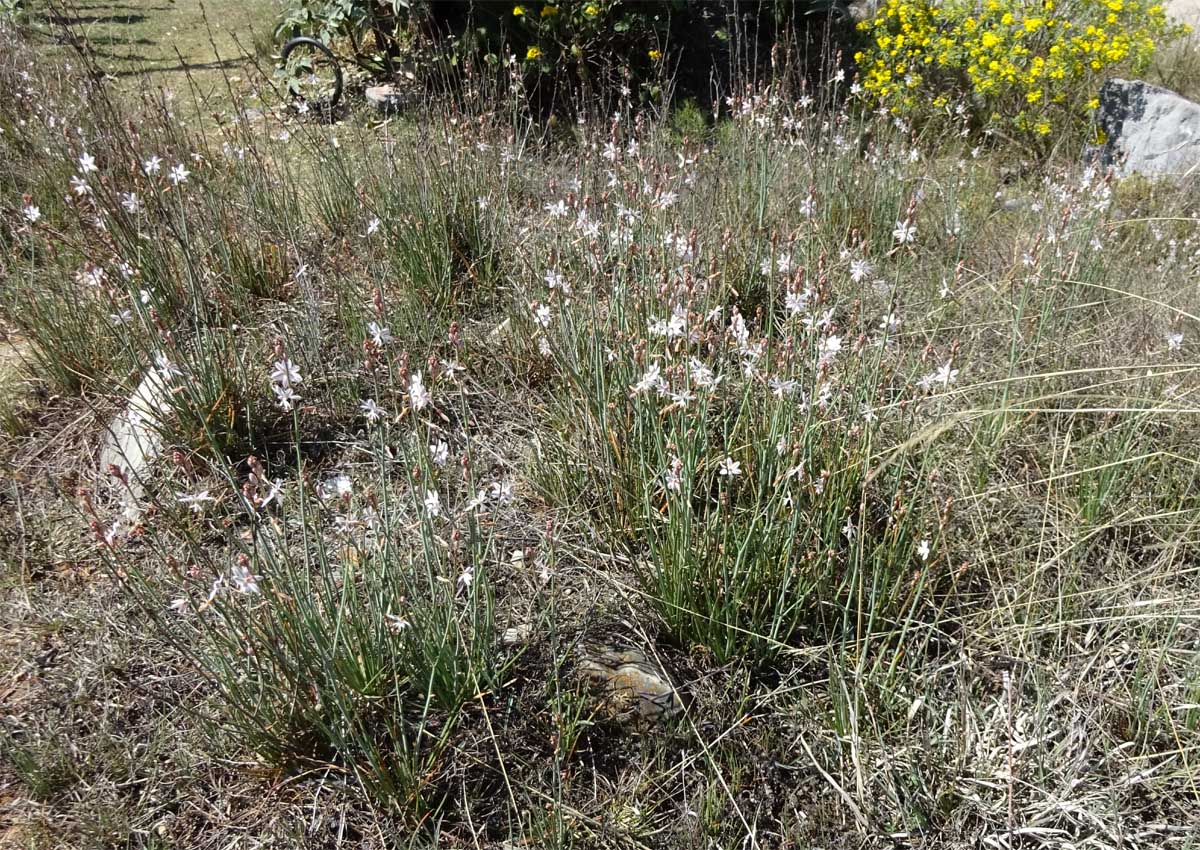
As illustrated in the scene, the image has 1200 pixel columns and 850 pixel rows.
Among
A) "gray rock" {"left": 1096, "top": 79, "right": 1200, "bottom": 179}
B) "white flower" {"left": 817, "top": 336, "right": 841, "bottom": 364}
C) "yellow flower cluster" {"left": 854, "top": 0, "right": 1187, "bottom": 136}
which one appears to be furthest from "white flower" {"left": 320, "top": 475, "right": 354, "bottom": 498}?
"gray rock" {"left": 1096, "top": 79, "right": 1200, "bottom": 179}

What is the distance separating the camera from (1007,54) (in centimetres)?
543

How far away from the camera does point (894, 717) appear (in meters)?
2.04

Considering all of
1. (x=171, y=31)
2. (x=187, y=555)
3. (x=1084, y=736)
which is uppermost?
(x=171, y=31)

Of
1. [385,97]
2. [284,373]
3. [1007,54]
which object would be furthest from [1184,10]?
[284,373]

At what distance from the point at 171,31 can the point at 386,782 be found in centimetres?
Result: 842

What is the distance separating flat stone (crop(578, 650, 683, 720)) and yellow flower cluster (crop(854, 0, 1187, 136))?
4.53 m

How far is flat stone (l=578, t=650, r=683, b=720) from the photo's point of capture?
2.05 meters

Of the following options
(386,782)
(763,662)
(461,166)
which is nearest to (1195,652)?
(763,662)

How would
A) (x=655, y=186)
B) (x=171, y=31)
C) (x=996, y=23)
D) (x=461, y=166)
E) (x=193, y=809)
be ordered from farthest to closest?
(x=171, y=31)
(x=996, y=23)
(x=461, y=166)
(x=655, y=186)
(x=193, y=809)

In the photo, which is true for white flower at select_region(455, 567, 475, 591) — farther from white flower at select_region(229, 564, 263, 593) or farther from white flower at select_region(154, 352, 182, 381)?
white flower at select_region(154, 352, 182, 381)

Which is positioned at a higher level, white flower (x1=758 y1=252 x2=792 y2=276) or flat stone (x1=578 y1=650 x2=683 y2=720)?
white flower (x1=758 y1=252 x2=792 y2=276)

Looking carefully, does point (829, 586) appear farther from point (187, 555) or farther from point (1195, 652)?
point (187, 555)

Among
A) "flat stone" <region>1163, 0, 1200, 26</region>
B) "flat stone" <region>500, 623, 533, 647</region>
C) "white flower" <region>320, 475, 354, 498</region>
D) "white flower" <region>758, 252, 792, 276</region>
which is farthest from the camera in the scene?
"flat stone" <region>1163, 0, 1200, 26</region>

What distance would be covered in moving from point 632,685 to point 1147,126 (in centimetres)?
573
